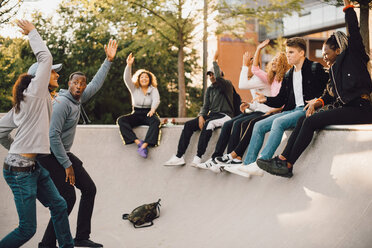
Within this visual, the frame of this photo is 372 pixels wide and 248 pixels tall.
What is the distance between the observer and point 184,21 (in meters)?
13.6

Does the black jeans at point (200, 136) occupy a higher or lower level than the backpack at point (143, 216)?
higher

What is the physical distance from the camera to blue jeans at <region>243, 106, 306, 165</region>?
190 inches

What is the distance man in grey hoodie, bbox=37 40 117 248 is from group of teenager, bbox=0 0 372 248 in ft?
0.04

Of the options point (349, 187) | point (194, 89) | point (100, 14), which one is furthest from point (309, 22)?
point (349, 187)

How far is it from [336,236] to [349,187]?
1.61 feet

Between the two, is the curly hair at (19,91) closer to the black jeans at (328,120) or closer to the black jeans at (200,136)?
the black jeans at (328,120)

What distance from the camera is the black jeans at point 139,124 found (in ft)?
23.8

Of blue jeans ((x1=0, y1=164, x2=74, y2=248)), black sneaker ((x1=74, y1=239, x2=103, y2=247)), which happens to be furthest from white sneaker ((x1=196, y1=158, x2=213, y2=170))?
blue jeans ((x1=0, y1=164, x2=74, y2=248))

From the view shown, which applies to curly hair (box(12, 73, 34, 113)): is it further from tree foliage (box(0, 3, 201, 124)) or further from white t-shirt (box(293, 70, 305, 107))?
tree foliage (box(0, 3, 201, 124))

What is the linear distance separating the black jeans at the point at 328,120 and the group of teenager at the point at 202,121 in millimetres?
11

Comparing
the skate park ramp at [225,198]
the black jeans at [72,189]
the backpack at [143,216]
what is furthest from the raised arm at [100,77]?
the skate park ramp at [225,198]

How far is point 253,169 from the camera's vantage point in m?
5.12

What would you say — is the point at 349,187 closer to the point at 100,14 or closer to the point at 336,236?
the point at 336,236

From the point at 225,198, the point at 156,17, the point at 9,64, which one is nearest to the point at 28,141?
the point at 225,198
